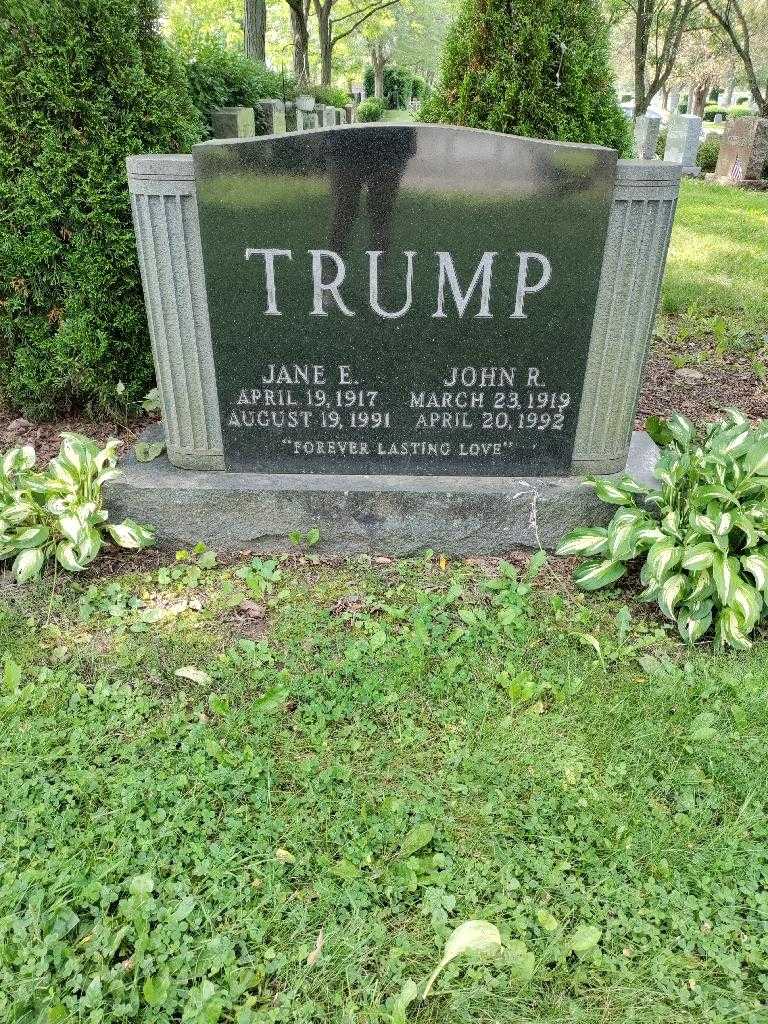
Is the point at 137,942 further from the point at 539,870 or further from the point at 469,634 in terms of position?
the point at 469,634

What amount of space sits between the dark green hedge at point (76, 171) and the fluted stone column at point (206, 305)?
2.91 ft

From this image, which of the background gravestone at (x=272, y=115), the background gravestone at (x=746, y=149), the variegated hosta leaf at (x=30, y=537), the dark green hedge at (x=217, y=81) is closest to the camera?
the variegated hosta leaf at (x=30, y=537)

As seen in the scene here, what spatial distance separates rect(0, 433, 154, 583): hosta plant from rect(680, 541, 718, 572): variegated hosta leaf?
2235 millimetres

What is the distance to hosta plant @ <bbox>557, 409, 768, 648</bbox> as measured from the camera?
9.32ft

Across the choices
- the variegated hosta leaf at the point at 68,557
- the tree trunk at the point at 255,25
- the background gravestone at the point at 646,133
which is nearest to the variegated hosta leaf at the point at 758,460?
the variegated hosta leaf at the point at 68,557

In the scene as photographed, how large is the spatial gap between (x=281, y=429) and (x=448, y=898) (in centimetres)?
210

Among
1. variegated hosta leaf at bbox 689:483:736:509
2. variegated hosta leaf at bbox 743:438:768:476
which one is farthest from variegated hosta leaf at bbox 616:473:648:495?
variegated hosta leaf at bbox 743:438:768:476

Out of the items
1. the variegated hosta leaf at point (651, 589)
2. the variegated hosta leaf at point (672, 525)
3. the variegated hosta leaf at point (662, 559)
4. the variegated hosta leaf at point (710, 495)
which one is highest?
the variegated hosta leaf at point (710, 495)

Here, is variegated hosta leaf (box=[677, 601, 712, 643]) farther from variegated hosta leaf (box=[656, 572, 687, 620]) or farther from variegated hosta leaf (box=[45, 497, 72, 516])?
variegated hosta leaf (box=[45, 497, 72, 516])

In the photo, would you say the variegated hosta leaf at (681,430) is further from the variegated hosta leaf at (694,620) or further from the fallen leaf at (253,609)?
the fallen leaf at (253,609)

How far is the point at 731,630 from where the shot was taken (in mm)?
2830

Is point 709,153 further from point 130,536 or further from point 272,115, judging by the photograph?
point 130,536

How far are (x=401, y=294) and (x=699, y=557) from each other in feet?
5.18

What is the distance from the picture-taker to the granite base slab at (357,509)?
342 centimetres
